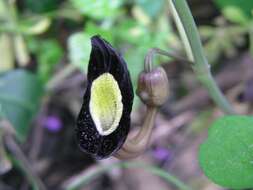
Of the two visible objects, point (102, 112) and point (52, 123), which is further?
point (52, 123)

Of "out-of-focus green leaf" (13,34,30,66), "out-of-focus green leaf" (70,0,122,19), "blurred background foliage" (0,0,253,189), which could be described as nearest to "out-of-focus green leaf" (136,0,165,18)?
"blurred background foliage" (0,0,253,189)

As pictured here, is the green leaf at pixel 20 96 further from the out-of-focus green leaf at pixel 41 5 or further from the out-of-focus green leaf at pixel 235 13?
the out-of-focus green leaf at pixel 235 13

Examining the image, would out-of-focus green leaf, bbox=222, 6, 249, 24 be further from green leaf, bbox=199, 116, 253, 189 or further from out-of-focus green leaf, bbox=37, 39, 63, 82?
green leaf, bbox=199, 116, 253, 189

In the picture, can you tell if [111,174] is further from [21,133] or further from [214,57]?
[214,57]

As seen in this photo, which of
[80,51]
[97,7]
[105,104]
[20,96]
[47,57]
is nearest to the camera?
[105,104]

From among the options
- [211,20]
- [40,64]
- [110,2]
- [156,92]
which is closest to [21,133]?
[40,64]

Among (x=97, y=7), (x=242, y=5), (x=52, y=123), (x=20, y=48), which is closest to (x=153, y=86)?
(x=97, y=7)

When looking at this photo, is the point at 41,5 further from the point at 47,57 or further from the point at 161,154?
the point at 161,154
